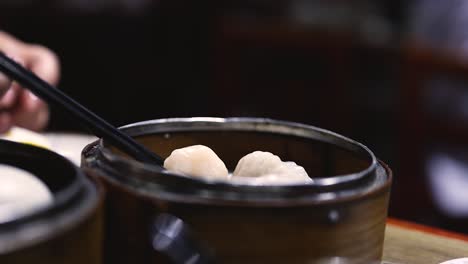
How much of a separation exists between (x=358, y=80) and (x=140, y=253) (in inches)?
147

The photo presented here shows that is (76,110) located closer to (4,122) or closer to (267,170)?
(267,170)

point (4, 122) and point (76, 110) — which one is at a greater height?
point (76, 110)

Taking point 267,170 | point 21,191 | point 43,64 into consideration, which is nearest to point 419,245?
point 267,170

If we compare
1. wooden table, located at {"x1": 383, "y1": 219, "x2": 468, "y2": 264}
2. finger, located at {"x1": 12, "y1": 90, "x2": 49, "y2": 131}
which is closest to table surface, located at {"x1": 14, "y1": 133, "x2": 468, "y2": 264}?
wooden table, located at {"x1": 383, "y1": 219, "x2": 468, "y2": 264}

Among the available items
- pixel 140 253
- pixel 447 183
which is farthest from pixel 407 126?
pixel 140 253

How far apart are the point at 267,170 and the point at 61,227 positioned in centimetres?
32

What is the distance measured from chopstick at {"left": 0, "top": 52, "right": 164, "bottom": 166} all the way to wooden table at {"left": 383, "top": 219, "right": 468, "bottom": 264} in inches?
18.4

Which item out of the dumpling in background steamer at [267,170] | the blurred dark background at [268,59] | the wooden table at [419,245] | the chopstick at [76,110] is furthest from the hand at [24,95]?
the blurred dark background at [268,59]

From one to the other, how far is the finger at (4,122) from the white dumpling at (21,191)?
0.64 meters

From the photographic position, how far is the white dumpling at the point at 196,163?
795mm

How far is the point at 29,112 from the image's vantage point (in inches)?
57.0

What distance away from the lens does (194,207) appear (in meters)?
0.65

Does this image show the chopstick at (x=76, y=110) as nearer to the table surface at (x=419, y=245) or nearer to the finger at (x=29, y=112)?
the table surface at (x=419, y=245)

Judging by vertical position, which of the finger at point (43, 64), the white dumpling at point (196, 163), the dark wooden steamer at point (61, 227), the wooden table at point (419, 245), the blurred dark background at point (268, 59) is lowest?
the blurred dark background at point (268, 59)
